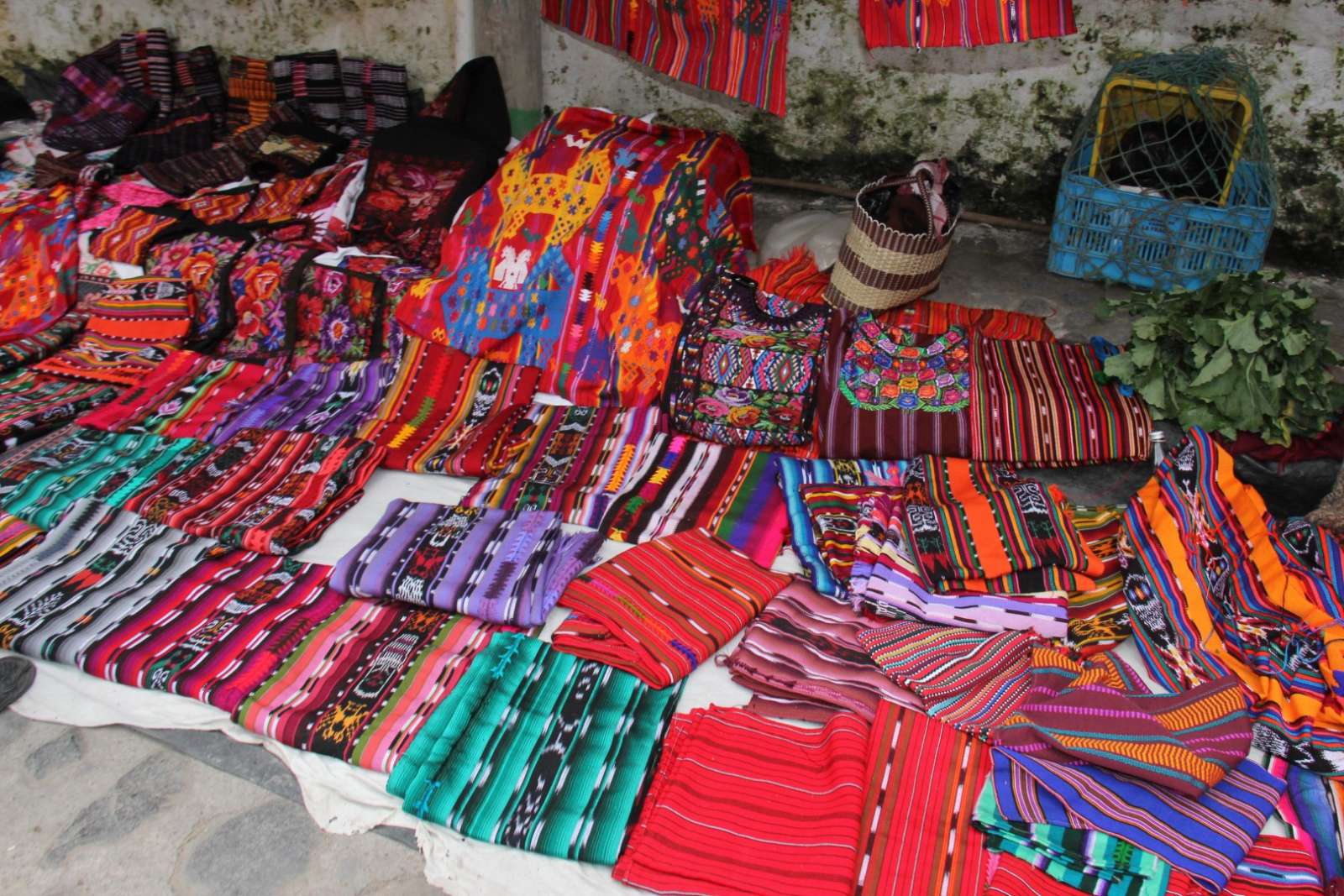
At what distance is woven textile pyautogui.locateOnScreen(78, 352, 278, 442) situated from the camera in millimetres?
3076

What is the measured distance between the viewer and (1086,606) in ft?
7.80

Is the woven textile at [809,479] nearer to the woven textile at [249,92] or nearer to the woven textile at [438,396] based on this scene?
the woven textile at [438,396]

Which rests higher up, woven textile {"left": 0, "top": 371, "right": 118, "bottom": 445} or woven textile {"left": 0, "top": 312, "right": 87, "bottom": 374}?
woven textile {"left": 0, "top": 312, "right": 87, "bottom": 374}

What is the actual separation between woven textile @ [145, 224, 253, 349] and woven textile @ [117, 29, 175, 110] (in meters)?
1.46

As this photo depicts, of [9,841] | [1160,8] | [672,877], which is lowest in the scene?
[9,841]

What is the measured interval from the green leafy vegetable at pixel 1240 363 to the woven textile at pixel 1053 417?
0.09 m

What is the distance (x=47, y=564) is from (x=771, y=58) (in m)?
2.95

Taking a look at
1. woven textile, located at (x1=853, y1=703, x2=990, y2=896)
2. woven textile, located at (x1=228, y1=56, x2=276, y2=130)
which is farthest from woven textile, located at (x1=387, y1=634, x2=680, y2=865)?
woven textile, located at (x1=228, y1=56, x2=276, y2=130)

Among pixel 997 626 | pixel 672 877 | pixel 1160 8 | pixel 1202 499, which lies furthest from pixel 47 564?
pixel 1160 8

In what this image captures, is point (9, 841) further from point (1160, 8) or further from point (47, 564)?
point (1160, 8)

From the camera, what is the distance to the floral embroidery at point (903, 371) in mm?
2869

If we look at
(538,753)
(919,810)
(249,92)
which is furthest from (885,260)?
(249,92)

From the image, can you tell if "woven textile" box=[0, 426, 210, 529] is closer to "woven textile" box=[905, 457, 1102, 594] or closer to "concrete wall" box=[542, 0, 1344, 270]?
"woven textile" box=[905, 457, 1102, 594]

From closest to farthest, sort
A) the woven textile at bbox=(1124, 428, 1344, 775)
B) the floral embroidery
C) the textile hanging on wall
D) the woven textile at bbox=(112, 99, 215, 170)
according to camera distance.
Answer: the woven textile at bbox=(1124, 428, 1344, 775)
the floral embroidery
the textile hanging on wall
the woven textile at bbox=(112, 99, 215, 170)
